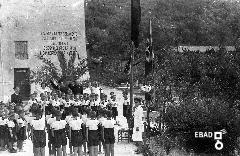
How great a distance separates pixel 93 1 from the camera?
4631 centimetres

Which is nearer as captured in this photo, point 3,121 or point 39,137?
point 39,137

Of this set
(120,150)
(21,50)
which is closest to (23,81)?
(21,50)

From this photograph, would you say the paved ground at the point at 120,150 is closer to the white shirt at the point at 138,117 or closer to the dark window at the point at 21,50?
the white shirt at the point at 138,117

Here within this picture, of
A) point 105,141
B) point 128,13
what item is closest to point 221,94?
point 105,141

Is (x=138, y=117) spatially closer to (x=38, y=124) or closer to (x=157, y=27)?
(x=38, y=124)

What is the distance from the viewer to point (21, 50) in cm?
2667

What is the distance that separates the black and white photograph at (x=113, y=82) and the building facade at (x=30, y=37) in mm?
57

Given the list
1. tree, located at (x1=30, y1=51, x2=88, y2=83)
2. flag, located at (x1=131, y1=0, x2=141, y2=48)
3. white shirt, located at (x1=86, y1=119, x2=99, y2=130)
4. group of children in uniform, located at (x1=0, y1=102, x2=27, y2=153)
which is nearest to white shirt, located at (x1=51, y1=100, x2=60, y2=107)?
group of children in uniform, located at (x1=0, y1=102, x2=27, y2=153)

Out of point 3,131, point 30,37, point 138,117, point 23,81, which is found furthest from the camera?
point 30,37

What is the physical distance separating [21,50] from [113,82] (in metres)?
8.32

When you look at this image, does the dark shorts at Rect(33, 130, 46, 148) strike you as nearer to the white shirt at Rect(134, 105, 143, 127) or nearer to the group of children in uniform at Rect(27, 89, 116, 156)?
the group of children in uniform at Rect(27, 89, 116, 156)

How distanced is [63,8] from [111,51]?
13.4 m

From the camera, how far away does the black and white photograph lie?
13797 millimetres

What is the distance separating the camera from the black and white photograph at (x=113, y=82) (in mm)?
13797
